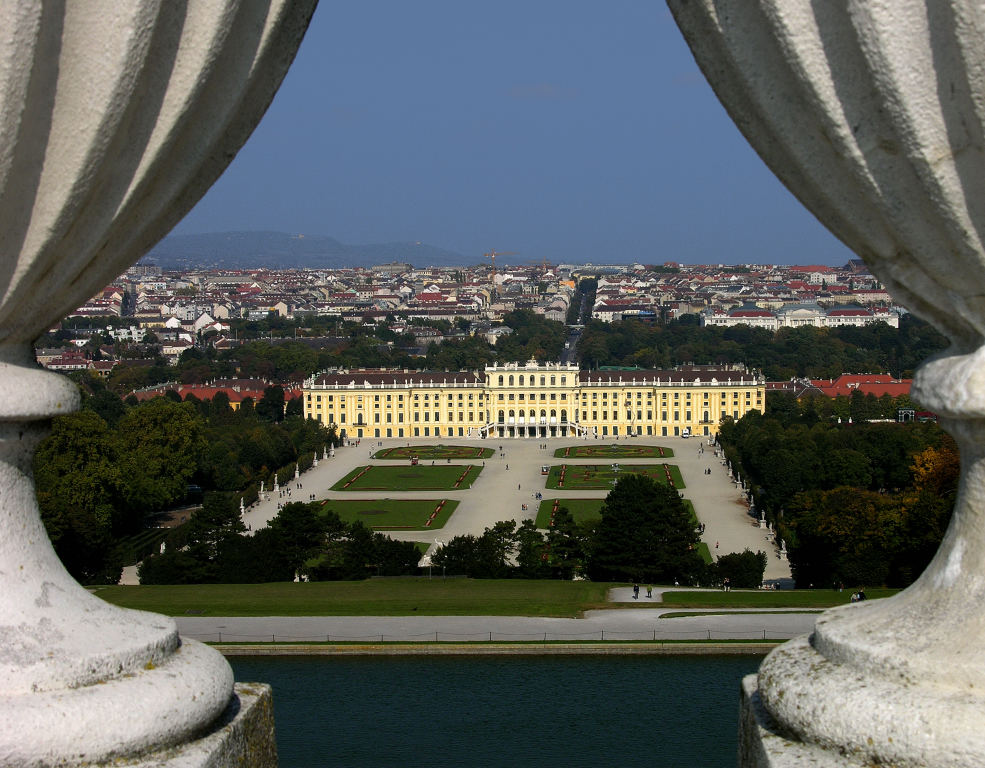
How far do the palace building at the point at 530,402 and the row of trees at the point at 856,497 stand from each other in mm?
13254

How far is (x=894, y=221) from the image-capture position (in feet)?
5.28

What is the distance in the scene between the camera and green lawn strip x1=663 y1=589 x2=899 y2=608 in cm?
1770

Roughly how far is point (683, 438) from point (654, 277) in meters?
112

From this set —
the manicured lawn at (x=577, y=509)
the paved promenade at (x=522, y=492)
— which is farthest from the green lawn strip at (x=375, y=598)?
the manicured lawn at (x=577, y=509)

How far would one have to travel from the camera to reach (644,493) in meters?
21.7

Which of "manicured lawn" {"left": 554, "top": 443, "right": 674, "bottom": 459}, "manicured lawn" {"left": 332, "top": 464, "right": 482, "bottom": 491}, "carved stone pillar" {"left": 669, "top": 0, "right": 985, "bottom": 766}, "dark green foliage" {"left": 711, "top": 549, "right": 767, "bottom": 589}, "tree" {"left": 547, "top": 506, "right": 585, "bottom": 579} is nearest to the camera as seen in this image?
"carved stone pillar" {"left": 669, "top": 0, "right": 985, "bottom": 766}

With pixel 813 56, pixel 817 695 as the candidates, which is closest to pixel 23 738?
pixel 817 695

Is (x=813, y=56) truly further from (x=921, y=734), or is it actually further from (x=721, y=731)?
(x=721, y=731)

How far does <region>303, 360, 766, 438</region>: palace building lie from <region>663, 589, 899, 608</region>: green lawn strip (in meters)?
29.2

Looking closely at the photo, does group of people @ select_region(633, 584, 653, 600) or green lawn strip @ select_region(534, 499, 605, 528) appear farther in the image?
green lawn strip @ select_region(534, 499, 605, 528)

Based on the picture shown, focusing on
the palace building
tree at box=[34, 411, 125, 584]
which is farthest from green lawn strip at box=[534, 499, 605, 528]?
the palace building

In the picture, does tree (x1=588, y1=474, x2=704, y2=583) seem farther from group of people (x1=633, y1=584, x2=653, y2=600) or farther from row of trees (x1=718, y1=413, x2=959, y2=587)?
row of trees (x1=718, y1=413, x2=959, y2=587)

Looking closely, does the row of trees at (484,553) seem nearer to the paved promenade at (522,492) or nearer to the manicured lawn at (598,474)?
the paved promenade at (522,492)

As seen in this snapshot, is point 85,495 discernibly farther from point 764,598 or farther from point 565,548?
point 764,598
